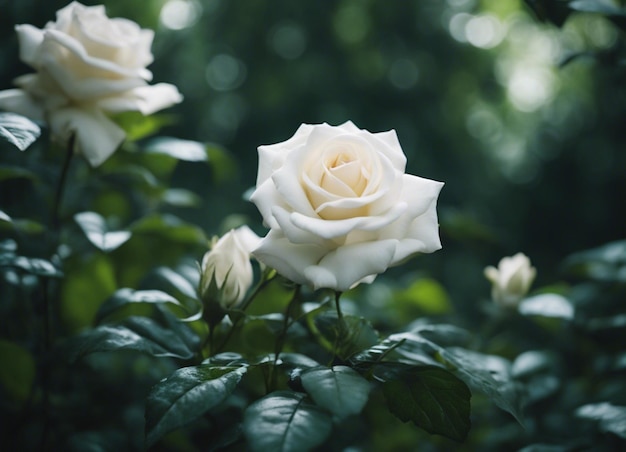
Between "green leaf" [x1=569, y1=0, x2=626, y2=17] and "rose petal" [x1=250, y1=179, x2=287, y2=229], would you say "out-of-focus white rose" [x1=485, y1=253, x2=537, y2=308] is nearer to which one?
"green leaf" [x1=569, y1=0, x2=626, y2=17]

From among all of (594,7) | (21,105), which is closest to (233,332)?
(21,105)

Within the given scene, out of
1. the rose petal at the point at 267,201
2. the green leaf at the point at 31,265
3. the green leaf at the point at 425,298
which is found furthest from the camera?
the green leaf at the point at 425,298

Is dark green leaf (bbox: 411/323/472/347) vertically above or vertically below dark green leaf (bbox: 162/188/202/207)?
below

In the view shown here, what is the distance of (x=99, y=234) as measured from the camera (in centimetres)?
74

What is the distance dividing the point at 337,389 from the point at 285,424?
50 millimetres

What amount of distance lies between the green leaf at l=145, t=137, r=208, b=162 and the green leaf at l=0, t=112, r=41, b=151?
226 millimetres

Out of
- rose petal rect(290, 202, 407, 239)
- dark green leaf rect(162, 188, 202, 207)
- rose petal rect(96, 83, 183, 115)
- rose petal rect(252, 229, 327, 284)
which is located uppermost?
rose petal rect(96, 83, 183, 115)

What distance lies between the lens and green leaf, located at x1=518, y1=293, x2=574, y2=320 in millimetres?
807

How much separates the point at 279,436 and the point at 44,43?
1.95ft

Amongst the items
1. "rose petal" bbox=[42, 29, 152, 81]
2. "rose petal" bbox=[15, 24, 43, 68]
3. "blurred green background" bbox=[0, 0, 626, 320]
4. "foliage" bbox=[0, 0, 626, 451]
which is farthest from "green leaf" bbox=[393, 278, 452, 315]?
"blurred green background" bbox=[0, 0, 626, 320]

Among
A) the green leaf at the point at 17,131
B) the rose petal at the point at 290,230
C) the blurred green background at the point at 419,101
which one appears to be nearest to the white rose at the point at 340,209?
the rose petal at the point at 290,230

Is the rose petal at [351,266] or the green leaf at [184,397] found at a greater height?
the rose petal at [351,266]

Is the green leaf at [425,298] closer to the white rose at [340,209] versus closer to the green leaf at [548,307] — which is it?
the green leaf at [548,307]

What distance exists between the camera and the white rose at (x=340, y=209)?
19.5 inches
